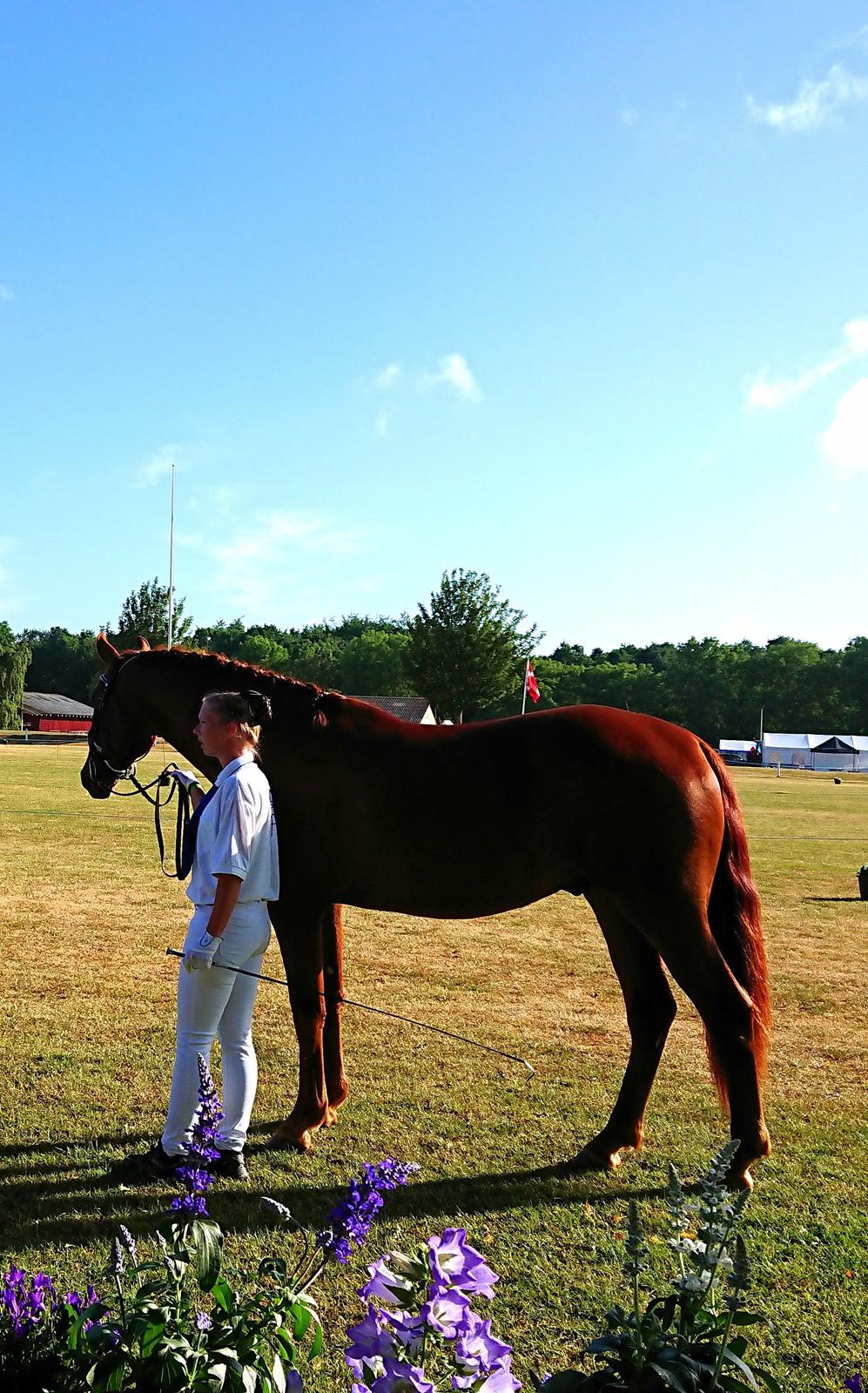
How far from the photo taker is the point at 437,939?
31.6 feet

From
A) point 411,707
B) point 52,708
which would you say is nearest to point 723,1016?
point 411,707

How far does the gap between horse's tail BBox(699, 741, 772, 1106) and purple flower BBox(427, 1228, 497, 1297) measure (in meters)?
2.95

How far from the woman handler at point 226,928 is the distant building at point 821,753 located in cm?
7170

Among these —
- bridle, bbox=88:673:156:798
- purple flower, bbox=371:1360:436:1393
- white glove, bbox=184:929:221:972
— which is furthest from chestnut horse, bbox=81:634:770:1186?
purple flower, bbox=371:1360:436:1393

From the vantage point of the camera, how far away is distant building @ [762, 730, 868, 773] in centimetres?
7219

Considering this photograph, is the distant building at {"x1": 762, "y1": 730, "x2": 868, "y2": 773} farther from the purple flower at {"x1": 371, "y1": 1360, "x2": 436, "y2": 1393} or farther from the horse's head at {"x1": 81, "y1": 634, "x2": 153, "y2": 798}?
the purple flower at {"x1": 371, "y1": 1360, "x2": 436, "y2": 1393}

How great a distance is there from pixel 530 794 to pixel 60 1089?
3078mm

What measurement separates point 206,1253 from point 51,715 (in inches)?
3394

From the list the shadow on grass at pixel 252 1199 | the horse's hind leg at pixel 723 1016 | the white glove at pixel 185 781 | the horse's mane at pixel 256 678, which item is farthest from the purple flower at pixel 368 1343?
the white glove at pixel 185 781

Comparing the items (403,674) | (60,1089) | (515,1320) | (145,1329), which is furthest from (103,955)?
(403,674)

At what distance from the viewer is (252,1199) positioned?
3.88m

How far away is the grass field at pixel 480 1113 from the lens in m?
3.28

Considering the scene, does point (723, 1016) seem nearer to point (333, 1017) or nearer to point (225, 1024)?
point (333, 1017)

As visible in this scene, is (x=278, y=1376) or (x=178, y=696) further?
(x=178, y=696)
